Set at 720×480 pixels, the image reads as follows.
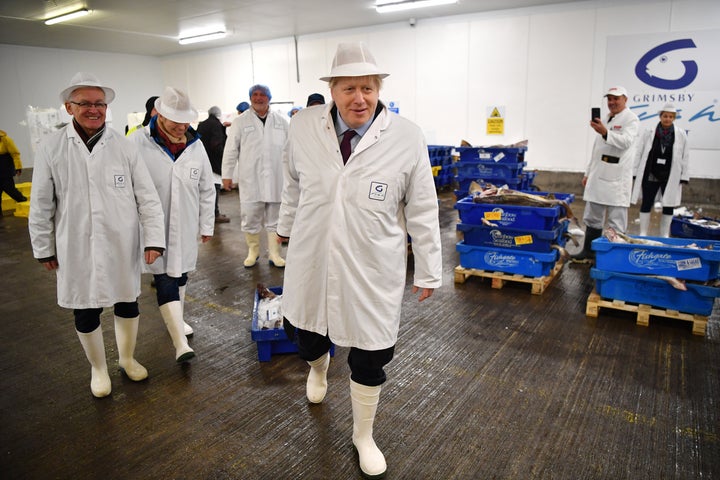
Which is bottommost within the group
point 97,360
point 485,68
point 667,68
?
point 97,360

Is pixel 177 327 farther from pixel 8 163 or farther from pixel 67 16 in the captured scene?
pixel 67 16

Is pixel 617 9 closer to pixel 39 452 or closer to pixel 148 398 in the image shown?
pixel 148 398

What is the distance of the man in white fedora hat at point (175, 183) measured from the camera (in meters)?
2.84

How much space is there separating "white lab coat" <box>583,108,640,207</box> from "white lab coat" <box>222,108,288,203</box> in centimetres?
340

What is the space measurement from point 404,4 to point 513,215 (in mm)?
6457

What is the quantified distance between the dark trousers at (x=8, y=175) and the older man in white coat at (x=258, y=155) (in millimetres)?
5637

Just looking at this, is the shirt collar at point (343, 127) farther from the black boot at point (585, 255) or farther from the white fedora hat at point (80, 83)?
the black boot at point (585, 255)

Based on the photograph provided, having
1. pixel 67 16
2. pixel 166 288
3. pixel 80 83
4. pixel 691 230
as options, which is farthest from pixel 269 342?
pixel 67 16

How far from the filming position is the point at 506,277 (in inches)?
175

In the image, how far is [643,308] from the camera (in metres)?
3.66

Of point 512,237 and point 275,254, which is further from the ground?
point 512,237

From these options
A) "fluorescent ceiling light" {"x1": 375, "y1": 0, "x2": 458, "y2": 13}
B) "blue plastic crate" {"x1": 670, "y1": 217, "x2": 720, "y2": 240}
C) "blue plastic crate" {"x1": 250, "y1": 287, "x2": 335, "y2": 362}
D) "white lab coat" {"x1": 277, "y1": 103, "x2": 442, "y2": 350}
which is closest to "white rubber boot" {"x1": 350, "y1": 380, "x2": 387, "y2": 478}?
"white lab coat" {"x1": 277, "y1": 103, "x2": 442, "y2": 350}

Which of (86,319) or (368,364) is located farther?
(86,319)

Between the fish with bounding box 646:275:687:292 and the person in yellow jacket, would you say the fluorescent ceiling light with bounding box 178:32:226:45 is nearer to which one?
the person in yellow jacket
